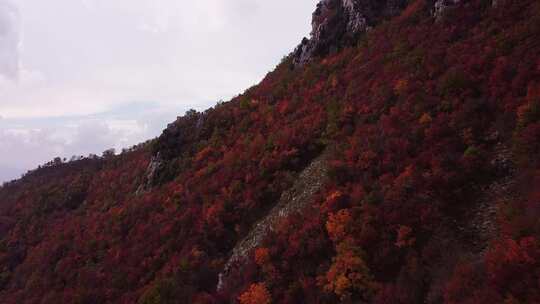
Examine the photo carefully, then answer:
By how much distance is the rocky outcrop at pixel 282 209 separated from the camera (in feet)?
62.6

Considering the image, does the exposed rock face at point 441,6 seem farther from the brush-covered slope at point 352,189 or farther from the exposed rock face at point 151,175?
the exposed rock face at point 151,175

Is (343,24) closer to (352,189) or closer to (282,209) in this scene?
(282,209)

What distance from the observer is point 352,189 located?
1709cm

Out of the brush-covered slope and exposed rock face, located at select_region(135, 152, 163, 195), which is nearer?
the brush-covered slope

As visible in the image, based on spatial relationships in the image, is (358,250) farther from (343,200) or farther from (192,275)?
(192,275)

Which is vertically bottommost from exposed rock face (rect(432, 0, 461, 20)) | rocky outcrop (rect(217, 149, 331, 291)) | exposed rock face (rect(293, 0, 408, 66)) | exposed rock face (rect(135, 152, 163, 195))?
rocky outcrop (rect(217, 149, 331, 291))

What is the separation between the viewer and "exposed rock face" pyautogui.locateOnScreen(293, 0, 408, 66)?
36781 mm

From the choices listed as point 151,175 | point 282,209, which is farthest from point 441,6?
point 151,175

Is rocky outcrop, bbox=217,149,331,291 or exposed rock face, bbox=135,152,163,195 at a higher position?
exposed rock face, bbox=135,152,163,195

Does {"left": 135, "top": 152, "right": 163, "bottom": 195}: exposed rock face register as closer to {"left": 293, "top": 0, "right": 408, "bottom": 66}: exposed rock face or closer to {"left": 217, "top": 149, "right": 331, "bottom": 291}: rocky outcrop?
{"left": 293, "top": 0, "right": 408, "bottom": 66}: exposed rock face

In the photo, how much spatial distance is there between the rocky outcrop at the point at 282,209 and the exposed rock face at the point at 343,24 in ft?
65.3

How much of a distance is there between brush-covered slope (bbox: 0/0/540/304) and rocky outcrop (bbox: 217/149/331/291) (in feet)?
0.47

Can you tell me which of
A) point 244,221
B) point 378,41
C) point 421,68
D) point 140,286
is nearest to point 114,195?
point 140,286

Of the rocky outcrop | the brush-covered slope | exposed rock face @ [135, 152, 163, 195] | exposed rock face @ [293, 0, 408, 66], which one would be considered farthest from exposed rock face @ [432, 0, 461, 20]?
exposed rock face @ [135, 152, 163, 195]
